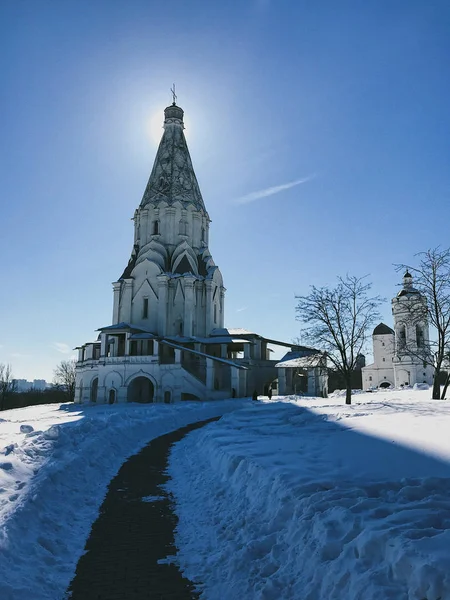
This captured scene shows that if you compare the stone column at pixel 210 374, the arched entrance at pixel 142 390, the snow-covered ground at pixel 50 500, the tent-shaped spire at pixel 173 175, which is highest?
the tent-shaped spire at pixel 173 175

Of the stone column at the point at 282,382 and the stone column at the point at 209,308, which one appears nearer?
the stone column at the point at 282,382

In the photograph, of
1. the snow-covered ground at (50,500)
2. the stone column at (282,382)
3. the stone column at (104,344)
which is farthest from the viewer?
the stone column at (104,344)

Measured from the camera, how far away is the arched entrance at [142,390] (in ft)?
142

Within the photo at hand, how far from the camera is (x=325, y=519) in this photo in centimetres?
447

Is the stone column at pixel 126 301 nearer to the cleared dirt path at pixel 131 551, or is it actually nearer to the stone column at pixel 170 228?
the stone column at pixel 170 228

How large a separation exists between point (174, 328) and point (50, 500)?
39457 mm

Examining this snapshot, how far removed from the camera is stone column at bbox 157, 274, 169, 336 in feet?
148

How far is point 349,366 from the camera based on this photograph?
27.3 meters

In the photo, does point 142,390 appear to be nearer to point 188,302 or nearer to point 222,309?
point 188,302

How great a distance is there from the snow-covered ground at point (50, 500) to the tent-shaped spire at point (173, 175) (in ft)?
129

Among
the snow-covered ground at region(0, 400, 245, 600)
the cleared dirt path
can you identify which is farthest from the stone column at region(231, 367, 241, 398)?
the cleared dirt path

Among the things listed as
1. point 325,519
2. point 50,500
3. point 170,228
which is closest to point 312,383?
point 170,228

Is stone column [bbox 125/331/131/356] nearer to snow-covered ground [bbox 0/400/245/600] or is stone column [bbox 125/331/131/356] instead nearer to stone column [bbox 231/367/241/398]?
stone column [bbox 231/367/241/398]

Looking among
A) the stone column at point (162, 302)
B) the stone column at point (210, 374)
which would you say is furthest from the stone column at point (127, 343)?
the stone column at point (210, 374)
